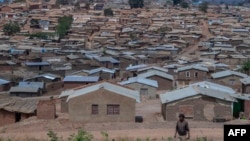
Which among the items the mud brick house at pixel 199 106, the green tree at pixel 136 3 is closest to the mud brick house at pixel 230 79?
Answer: the mud brick house at pixel 199 106

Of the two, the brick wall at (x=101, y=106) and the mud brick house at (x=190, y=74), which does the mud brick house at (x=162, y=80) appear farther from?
the brick wall at (x=101, y=106)

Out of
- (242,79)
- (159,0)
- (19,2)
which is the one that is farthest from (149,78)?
(159,0)

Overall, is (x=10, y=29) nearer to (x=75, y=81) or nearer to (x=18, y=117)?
(x=75, y=81)

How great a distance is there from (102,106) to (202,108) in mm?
3550

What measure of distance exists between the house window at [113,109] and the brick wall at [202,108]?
1.78m

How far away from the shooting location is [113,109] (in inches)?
747

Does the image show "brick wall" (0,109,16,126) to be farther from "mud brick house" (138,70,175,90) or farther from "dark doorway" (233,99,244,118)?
"mud brick house" (138,70,175,90)

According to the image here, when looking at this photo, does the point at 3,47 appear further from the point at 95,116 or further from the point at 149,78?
the point at 95,116

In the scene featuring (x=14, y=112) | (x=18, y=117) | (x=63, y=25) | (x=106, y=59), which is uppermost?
(x=63, y=25)

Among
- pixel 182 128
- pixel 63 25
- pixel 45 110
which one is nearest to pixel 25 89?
pixel 45 110

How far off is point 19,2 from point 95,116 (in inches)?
2703

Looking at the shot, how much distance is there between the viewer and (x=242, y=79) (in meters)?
27.4

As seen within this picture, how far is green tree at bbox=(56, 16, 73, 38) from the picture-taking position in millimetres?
54938

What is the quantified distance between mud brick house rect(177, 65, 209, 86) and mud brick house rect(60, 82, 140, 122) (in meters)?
11.4
